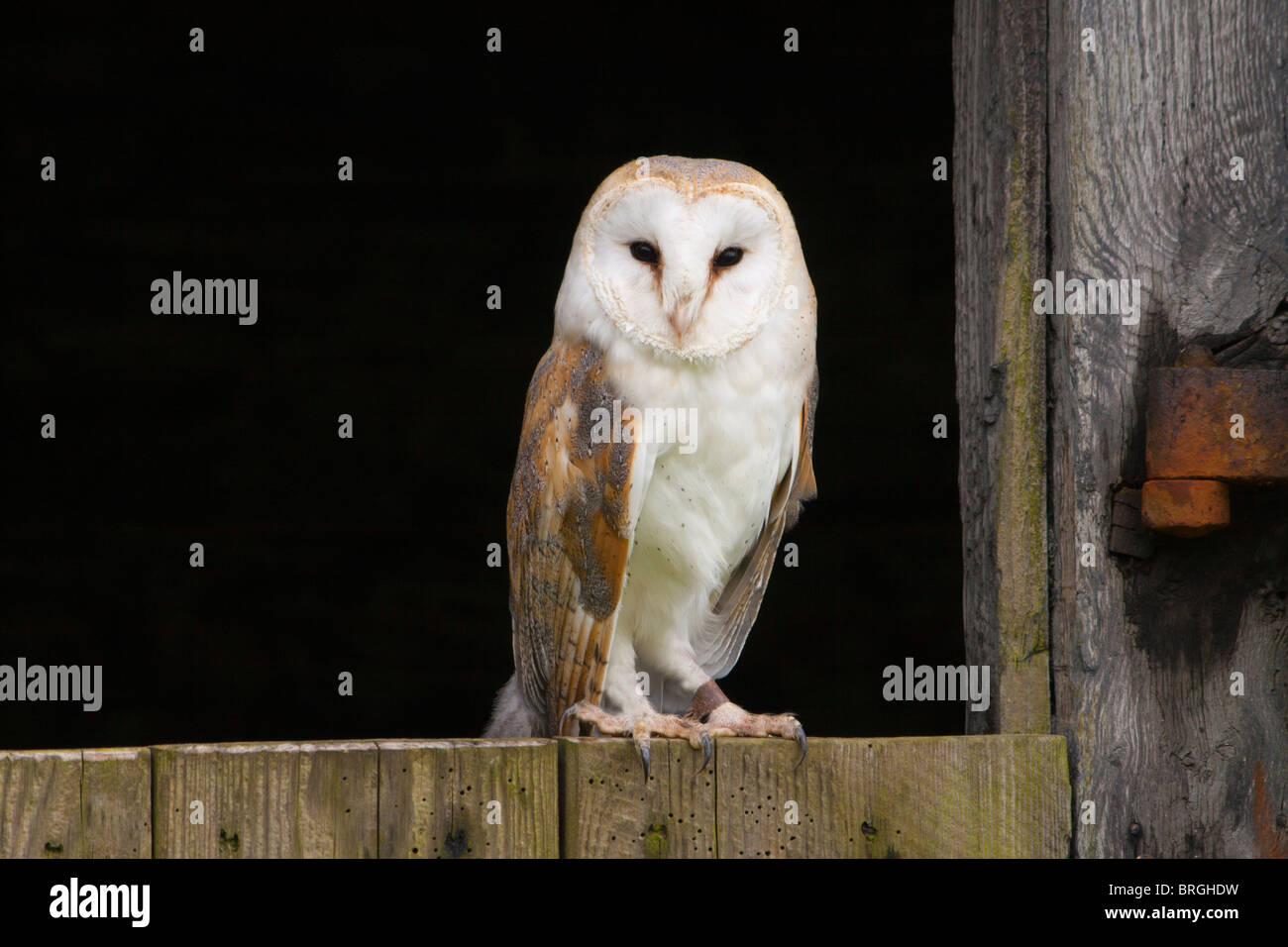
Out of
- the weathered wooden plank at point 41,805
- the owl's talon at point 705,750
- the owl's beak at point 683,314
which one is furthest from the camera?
the owl's beak at point 683,314

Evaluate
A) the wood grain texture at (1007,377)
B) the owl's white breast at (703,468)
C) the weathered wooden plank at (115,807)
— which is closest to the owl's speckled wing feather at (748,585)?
the owl's white breast at (703,468)

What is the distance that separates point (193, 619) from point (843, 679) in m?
2.16

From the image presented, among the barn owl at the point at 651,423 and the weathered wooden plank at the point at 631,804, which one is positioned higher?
the barn owl at the point at 651,423

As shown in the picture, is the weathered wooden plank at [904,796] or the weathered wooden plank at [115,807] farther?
the weathered wooden plank at [904,796]

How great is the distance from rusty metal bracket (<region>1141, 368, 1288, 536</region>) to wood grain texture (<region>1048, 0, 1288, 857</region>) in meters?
0.09

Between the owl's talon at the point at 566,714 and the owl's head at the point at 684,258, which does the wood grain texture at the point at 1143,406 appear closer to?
the owl's head at the point at 684,258

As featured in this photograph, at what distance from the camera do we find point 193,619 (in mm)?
4980

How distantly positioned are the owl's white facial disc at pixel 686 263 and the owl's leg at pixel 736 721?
0.71m

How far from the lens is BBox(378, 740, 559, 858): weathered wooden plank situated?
2.25 metres

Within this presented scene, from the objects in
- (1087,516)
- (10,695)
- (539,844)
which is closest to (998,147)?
(1087,516)

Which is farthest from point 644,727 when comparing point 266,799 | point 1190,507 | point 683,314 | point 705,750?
point 1190,507

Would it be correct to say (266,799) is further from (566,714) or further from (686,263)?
(686,263)

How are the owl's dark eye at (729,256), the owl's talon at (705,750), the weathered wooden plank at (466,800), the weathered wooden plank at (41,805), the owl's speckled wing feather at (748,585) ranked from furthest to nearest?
the owl's speckled wing feather at (748,585)
the owl's dark eye at (729,256)
the owl's talon at (705,750)
the weathered wooden plank at (466,800)
the weathered wooden plank at (41,805)

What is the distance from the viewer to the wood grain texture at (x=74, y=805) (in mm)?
2154
